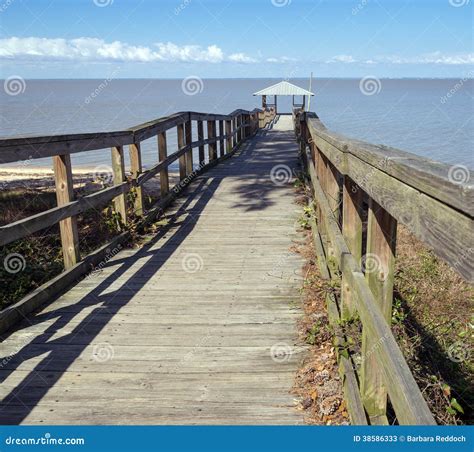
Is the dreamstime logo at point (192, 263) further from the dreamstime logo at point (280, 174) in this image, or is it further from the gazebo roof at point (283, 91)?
the gazebo roof at point (283, 91)

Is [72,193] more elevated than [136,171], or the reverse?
[72,193]

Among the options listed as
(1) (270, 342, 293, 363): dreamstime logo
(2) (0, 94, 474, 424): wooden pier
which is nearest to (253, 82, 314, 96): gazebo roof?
(2) (0, 94, 474, 424): wooden pier

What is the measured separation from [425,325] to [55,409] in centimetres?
419

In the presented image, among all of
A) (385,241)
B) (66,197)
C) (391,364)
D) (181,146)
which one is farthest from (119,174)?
(391,364)

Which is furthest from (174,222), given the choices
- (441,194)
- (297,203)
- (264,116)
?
(264,116)

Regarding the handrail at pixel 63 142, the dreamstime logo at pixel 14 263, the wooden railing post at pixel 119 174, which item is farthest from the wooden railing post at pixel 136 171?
the dreamstime logo at pixel 14 263

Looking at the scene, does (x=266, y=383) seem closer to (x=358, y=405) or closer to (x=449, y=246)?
(x=358, y=405)

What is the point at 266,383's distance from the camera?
11.8 feet

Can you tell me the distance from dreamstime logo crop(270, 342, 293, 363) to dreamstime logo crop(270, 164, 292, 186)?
7046 mm

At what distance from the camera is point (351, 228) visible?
3654 mm

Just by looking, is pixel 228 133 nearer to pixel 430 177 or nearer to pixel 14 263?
pixel 14 263

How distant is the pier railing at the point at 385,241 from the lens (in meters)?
1.48

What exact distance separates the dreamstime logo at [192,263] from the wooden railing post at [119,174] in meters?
1.05

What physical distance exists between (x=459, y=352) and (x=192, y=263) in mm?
2830
